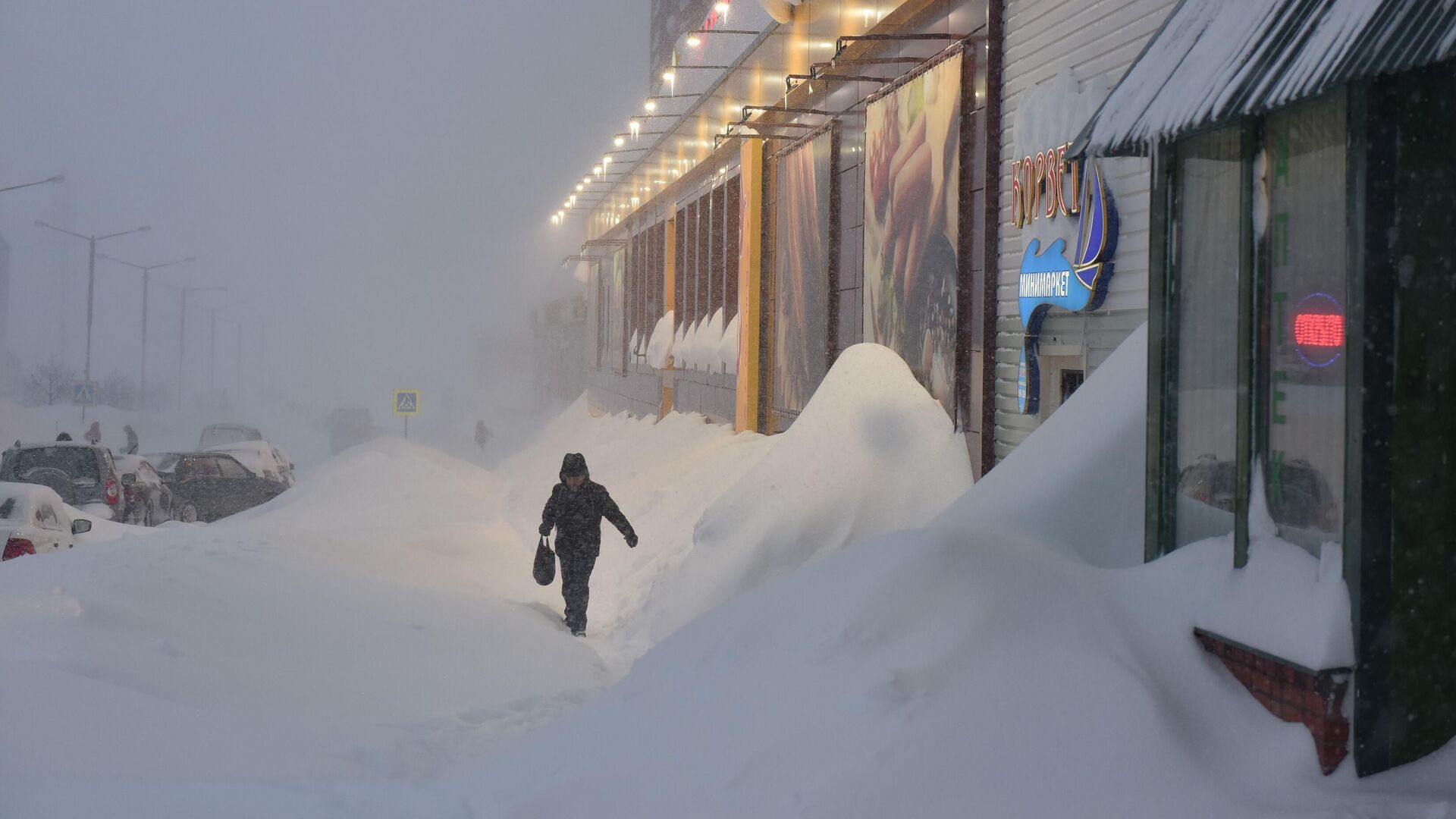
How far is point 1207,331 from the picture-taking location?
5.22 metres

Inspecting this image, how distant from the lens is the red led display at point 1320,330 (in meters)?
4.41

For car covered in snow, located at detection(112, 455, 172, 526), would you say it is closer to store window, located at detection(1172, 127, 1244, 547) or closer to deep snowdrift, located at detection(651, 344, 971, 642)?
deep snowdrift, located at detection(651, 344, 971, 642)

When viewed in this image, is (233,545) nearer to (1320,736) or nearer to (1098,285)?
(1098,285)

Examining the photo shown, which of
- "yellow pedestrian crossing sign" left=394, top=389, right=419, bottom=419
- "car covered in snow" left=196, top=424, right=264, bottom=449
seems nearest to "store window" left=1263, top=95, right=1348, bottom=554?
"yellow pedestrian crossing sign" left=394, top=389, right=419, bottom=419

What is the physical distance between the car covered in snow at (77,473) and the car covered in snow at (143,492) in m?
1.22

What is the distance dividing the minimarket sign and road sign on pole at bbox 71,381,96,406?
32.5m

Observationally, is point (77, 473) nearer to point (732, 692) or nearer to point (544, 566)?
point (544, 566)

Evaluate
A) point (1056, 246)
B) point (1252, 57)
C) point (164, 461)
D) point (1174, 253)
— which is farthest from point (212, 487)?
point (1252, 57)

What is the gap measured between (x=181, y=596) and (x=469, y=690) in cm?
215

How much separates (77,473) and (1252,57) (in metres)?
18.7

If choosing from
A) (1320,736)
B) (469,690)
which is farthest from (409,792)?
(1320,736)

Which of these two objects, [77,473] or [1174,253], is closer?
[1174,253]

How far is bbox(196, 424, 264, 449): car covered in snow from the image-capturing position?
36625 millimetres

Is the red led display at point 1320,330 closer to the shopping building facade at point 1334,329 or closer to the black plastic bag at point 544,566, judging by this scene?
the shopping building facade at point 1334,329
